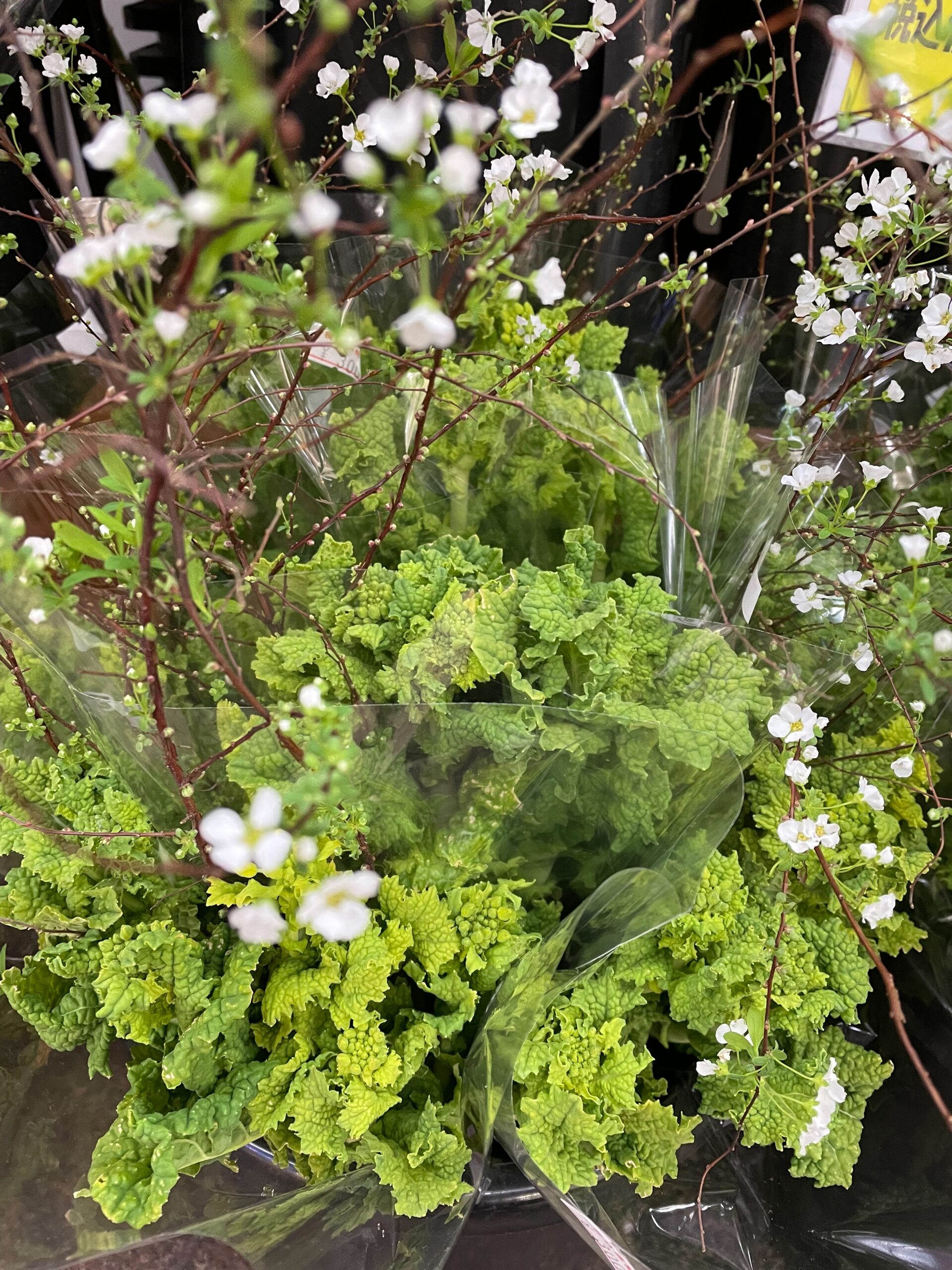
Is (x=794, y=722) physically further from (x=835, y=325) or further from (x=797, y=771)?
(x=835, y=325)

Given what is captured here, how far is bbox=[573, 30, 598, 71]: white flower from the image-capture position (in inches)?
26.9

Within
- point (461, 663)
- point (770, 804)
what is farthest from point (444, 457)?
Answer: point (770, 804)

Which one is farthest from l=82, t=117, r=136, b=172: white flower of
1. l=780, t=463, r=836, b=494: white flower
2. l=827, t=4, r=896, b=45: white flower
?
l=780, t=463, r=836, b=494: white flower

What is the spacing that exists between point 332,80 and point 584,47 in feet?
0.92

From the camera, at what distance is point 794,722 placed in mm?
724

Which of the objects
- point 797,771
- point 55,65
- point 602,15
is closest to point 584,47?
point 602,15

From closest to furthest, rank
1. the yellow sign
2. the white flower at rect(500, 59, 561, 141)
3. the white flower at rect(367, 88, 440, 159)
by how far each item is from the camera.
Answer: the white flower at rect(367, 88, 440, 159) → the white flower at rect(500, 59, 561, 141) → the yellow sign

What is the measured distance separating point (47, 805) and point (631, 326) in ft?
3.14

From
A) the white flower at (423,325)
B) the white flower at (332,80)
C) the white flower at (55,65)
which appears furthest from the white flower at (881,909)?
the white flower at (55,65)

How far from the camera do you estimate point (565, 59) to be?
4.43ft

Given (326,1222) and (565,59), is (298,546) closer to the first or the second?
(326,1222)

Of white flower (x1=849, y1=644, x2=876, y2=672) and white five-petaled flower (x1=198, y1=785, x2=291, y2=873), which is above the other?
white five-petaled flower (x1=198, y1=785, x2=291, y2=873)

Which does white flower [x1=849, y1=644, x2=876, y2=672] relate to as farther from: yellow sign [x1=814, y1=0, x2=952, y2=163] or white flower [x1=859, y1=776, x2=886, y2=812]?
yellow sign [x1=814, y1=0, x2=952, y2=163]

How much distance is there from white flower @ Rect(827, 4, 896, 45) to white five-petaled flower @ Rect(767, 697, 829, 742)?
444 millimetres
